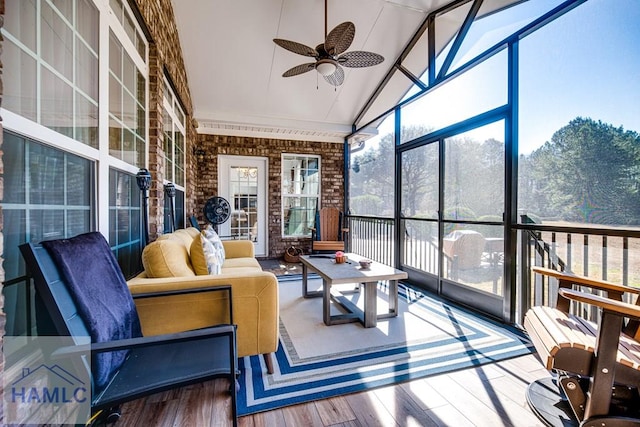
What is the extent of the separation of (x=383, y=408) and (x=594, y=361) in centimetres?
97

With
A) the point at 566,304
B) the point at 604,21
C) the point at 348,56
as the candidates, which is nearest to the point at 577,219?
the point at 566,304

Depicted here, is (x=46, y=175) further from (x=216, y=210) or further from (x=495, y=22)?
(x=495, y=22)

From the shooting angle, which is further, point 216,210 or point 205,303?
point 216,210

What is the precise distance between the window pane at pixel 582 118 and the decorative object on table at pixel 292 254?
3715 mm

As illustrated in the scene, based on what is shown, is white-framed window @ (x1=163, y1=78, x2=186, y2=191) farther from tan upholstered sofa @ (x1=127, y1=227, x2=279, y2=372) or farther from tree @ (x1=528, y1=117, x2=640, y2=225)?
tree @ (x1=528, y1=117, x2=640, y2=225)

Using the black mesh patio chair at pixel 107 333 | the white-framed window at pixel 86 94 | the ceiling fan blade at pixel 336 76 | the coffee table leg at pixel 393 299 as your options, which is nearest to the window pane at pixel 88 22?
the white-framed window at pixel 86 94

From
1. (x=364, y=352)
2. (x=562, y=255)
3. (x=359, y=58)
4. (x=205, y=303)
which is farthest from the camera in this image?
(x=359, y=58)

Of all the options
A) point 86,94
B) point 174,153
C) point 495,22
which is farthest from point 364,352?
point 495,22

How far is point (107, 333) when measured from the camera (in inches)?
44.1

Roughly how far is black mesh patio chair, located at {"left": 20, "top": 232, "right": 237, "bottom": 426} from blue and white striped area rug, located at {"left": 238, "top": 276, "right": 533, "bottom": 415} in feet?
1.64

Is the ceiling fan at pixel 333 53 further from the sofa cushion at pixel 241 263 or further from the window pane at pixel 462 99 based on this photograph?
the sofa cushion at pixel 241 263

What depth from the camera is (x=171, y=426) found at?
134cm

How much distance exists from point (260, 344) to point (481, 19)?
3.75 m

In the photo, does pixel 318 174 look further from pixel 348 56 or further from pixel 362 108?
pixel 348 56
